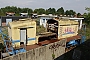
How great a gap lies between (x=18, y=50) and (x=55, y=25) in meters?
5.00

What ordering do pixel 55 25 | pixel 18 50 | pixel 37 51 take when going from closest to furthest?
pixel 37 51 < pixel 18 50 < pixel 55 25

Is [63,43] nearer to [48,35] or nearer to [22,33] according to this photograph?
[48,35]

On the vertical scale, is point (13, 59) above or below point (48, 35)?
below

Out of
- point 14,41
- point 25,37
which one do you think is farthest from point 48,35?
point 14,41

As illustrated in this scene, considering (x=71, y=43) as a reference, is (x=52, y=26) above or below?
above

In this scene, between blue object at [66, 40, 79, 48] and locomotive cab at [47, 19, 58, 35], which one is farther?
blue object at [66, 40, 79, 48]

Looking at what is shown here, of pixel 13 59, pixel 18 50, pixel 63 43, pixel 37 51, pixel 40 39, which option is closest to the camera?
pixel 13 59

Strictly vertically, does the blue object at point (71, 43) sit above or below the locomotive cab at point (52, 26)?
below

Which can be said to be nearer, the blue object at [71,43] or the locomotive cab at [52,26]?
the locomotive cab at [52,26]

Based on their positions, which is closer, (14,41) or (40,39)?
(14,41)

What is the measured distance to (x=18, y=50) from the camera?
9.83m

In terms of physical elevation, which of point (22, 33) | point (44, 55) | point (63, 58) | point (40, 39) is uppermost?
point (22, 33)

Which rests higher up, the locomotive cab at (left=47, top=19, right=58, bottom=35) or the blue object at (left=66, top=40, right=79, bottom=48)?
the locomotive cab at (left=47, top=19, right=58, bottom=35)

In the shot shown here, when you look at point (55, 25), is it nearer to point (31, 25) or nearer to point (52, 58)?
point (31, 25)
